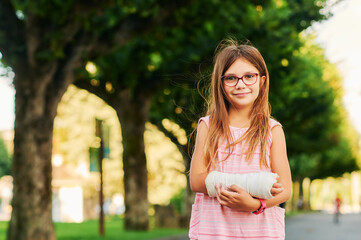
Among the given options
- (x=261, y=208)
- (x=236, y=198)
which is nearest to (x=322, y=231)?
(x=261, y=208)

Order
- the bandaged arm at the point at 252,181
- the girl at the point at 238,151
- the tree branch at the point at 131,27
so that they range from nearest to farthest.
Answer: the bandaged arm at the point at 252,181 → the girl at the point at 238,151 → the tree branch at the point at 131,27

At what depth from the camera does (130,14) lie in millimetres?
13031

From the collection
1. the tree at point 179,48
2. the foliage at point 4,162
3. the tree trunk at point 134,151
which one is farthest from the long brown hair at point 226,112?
the foliage at point 4,162

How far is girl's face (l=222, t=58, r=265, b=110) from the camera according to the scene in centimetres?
298

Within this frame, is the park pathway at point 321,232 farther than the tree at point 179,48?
Yes

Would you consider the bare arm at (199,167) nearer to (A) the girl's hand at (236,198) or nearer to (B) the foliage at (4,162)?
(A) the girl's hand at (236,198)

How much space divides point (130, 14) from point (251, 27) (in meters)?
3.50

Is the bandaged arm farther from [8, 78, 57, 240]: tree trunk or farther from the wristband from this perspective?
[8, 78, 57, 240]: tree trunk

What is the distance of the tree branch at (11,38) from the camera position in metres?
11.6

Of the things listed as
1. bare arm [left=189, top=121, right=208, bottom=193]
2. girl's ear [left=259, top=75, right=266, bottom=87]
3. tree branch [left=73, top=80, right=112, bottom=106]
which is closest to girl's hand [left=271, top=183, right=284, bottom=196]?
bare arm [left=189, top=121, right=208, bottom=193]

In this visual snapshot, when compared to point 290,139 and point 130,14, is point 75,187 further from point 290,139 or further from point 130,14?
point 130,14

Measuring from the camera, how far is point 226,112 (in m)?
2.99

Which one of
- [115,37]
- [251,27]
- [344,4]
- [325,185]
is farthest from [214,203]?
[325,185]

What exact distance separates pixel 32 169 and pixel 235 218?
30.3ft
